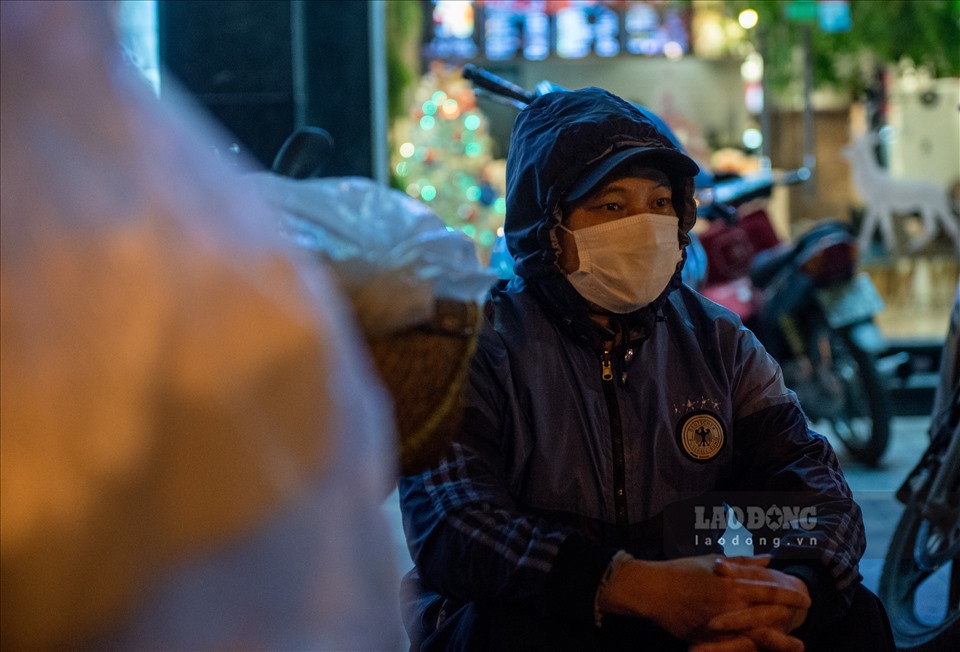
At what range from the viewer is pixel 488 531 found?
6.33 feet

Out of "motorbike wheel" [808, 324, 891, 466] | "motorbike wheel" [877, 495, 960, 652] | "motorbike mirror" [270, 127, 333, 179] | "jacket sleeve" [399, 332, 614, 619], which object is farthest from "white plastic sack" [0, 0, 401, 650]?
"motorbike wheel" [808, 324, 891, 466]

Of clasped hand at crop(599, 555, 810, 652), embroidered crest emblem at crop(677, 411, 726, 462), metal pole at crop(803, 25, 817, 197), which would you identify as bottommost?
clasped hand at crop(599, 555, 810, 652)

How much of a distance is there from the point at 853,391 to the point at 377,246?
5281mm

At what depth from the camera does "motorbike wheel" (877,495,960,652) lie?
103 inches

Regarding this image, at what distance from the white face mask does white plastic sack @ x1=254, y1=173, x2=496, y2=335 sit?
99cm

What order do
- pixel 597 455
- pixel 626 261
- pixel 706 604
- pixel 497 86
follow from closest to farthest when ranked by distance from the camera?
pixel 706 604 < pixel 597 455 < pixel 626 261 < pixel 497 86

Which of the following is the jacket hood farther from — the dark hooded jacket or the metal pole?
the metal pole

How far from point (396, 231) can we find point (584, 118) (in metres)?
1.15

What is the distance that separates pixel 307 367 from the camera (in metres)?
0.94

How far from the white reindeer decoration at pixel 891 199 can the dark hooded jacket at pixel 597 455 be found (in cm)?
863

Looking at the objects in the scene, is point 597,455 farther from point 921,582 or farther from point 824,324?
point 824,324

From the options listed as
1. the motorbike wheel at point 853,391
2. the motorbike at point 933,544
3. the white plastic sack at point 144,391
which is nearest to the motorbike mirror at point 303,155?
the white plastic sack at point 144,391

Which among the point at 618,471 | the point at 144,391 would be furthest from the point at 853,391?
the point at 144,391

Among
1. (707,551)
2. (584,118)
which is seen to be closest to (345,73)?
(584,118)
